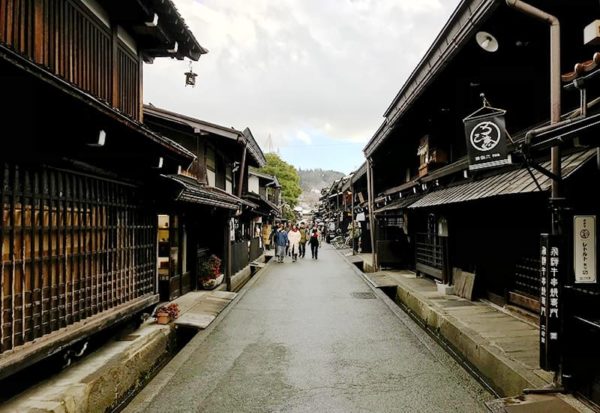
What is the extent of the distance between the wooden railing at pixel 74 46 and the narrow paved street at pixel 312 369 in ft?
17.1

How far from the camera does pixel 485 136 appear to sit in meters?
7.36

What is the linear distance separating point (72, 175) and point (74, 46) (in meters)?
3.18

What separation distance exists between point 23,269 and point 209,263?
11.5 meters

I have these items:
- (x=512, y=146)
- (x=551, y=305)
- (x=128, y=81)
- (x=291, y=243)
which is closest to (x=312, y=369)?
(x=551, y=305)

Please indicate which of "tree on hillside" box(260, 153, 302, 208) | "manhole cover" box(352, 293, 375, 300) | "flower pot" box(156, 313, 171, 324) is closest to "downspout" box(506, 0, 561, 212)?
"flower pot" box(156, 313, 171, 324)

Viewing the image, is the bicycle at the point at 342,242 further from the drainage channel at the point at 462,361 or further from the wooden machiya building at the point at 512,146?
the drainage channel at the point at 462,361

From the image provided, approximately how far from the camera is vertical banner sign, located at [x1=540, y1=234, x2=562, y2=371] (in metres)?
6.05

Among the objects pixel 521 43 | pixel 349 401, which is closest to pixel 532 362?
pixel 349 401

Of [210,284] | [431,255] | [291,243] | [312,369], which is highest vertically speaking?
[431,255]

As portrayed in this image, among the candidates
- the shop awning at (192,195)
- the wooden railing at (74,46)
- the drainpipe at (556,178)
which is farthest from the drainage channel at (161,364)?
the drainpipe at (556,178)

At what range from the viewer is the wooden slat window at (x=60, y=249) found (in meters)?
5.15

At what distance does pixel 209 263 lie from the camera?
16.8 metres

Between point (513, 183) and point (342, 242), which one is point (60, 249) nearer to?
point (513, 183)

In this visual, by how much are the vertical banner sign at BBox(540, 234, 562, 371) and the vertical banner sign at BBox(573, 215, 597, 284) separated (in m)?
0.25
